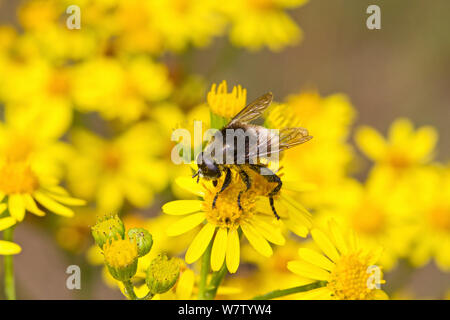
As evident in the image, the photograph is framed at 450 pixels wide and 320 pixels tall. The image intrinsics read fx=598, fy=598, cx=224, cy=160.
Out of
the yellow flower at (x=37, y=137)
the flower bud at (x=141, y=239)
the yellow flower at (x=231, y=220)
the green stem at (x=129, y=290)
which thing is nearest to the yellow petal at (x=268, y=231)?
the yellow flower at (x=231, y=220)

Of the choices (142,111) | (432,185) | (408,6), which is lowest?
(432,185)

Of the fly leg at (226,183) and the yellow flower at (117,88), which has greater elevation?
the yellow flower at (117,88)

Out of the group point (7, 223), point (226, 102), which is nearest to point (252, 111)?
point (226, 102)

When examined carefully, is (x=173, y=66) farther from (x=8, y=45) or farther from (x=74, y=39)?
(x=8, y=45)

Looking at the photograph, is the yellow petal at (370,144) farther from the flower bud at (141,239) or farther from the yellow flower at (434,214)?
the flower bud at (141,239)

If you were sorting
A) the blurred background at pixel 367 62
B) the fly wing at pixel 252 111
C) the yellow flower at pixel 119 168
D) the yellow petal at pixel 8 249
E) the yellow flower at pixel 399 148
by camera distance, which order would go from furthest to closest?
the blurred background at pixel 367 62 < the yellow flower at pixel 399 148 < the yellow flower at pixel 119 168 < the fly wing at pixel 252 111 < the yellow petal at pixel 8 249

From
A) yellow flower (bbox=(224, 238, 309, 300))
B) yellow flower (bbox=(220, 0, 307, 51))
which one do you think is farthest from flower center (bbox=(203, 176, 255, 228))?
yellow flower (bbox=(220, 0, 307, 51))

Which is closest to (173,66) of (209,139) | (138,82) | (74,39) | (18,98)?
(138,82)

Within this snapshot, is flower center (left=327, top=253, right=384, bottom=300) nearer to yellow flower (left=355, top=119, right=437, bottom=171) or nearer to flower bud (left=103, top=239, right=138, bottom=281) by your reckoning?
flower bud (left=103, top=239, right=138, bottom=281)
